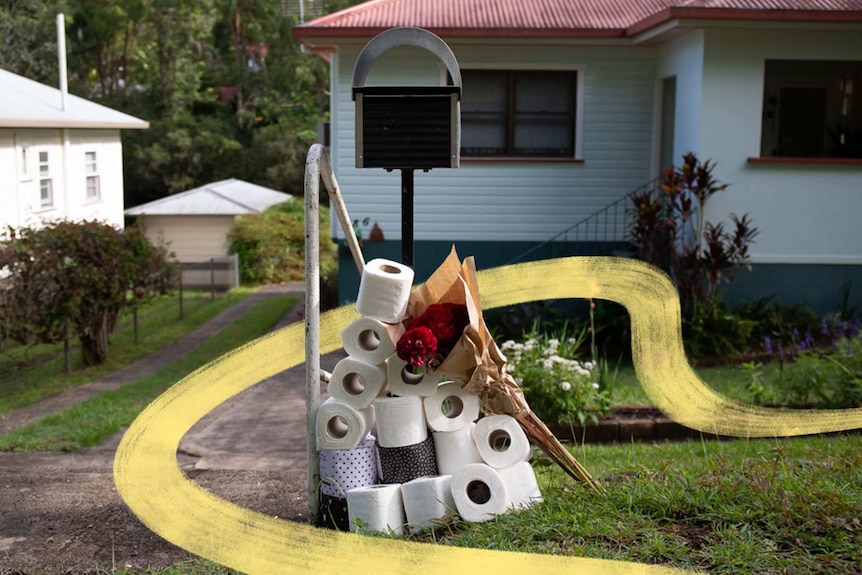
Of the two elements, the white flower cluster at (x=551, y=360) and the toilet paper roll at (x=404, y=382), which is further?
the white flower cluster at (x=551, y=360)

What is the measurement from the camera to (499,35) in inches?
502

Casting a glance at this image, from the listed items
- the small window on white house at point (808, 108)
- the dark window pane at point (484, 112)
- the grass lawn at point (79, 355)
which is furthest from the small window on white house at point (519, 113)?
the grass lawn at point (79, 355)

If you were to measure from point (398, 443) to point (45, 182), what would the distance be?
1668cm

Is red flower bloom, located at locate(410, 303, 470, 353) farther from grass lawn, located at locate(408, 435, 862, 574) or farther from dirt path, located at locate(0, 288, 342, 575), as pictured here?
dirt path, located at locate(0, 288, 342, 575)

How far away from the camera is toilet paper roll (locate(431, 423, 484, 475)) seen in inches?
201

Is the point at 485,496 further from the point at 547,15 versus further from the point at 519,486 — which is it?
the point at 547,15

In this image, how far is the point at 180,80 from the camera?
33094 mm

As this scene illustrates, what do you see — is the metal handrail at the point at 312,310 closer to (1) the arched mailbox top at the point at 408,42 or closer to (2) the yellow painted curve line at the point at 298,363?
(2) the yellow painted curve line at the point at 298,363

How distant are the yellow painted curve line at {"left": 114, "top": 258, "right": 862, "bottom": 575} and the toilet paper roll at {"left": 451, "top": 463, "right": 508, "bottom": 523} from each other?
0.29 meters

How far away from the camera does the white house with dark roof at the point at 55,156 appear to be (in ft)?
58.9

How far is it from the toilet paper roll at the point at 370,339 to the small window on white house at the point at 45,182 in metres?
16.0

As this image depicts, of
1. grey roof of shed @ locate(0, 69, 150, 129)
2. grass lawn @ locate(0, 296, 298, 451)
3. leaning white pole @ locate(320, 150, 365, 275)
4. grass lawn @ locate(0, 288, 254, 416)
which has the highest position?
grey roof of shed @ locate(0, 69, 150, 129)

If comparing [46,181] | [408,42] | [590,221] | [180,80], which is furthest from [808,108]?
[180,80]

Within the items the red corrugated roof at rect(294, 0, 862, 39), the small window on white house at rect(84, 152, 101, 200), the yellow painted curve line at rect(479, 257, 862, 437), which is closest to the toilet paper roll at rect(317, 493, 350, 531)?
the yellow painted curve line at rect(479, 257, 862, 437)
